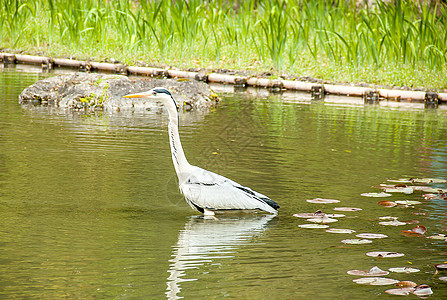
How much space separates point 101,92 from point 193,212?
645 centimetres

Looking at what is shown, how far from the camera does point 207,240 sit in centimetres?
505

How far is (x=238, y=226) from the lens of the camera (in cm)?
552

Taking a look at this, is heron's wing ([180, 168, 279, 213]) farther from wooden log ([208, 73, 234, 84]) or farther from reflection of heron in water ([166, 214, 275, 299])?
wooden log ([208, 73, 234, 84])

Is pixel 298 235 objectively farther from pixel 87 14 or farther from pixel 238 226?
pixel 87 14

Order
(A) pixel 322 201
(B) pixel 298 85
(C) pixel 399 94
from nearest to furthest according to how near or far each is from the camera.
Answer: (A) pixel 322 201 < (C) pixel 399 94 < (B) pixel 298 85

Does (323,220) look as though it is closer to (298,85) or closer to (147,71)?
(298,85)

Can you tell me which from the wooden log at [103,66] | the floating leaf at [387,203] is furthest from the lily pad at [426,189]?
the wooden log at [103,66]

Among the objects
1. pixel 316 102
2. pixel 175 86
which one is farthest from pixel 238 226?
pixel 316 102

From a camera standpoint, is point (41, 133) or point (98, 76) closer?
point (41, 133)

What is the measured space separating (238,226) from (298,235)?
0.53 meters

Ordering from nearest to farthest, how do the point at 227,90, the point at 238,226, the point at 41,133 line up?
the point at 238,226 → the point at 41,133 → the point at 227,90

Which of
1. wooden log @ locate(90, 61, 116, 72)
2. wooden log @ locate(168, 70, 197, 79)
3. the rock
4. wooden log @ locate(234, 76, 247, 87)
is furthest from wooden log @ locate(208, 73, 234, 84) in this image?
the rock

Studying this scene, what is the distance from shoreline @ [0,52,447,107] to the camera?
14453 millimetres

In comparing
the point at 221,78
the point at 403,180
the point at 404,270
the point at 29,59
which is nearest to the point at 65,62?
the point at 29,59
